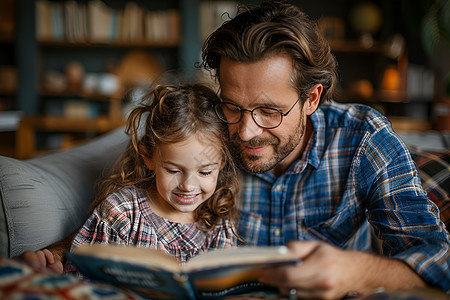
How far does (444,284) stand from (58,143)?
13.6 feet

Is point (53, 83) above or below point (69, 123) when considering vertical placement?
above

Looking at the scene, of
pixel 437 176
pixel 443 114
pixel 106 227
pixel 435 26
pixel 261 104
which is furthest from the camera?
pixel 443 114

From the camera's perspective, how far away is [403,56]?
168 inches

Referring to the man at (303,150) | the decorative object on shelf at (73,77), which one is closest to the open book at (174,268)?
the man at (303,150)

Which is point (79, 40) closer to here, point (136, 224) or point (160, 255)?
point (136, 224)

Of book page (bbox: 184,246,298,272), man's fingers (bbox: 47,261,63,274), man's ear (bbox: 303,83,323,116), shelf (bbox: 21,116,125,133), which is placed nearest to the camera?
book page (bbox: 184,246,298,272)

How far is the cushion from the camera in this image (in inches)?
53.2

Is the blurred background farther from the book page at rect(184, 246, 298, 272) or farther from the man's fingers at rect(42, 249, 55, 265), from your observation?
the book page at rect(184, 246, 298, 272)

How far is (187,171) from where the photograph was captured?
1.21 m

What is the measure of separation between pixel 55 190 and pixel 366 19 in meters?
3.81

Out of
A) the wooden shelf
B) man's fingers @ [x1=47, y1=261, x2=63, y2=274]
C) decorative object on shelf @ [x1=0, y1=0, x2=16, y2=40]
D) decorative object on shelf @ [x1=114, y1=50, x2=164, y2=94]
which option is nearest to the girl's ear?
man's fingers @ [x1=47, y1=261, x2=63, y2=274]

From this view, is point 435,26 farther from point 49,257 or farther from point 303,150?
point 49,257

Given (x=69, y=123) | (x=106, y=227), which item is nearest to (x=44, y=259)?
(x=106, y=227)

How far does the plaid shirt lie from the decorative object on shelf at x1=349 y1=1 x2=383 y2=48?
3521mm
